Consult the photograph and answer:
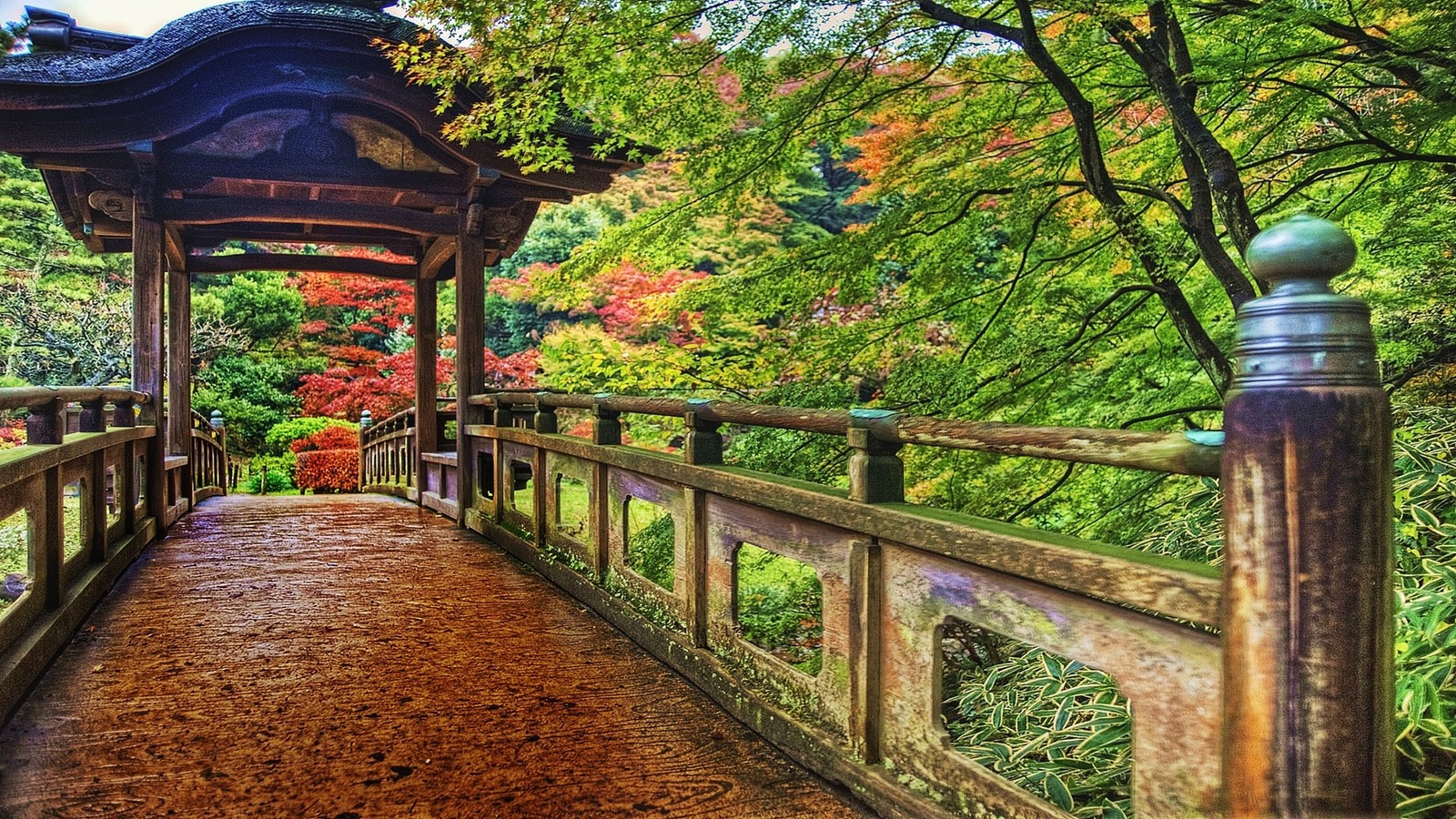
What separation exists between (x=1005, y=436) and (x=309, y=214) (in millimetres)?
7355

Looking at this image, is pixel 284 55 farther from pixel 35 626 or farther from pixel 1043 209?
pixel 1043 209

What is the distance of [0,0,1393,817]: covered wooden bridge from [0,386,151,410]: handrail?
0.02 metres

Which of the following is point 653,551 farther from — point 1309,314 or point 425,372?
point 425,372

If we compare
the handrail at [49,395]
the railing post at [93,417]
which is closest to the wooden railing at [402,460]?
the handrail at [49,395]

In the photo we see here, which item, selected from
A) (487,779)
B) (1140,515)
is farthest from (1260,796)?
(1140,515)

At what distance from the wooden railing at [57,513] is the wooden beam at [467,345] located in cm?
240

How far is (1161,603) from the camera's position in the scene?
1.56m

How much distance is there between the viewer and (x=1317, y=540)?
4.25ft

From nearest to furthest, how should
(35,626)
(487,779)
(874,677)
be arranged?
(874,677) → (487,779) → (35,626)

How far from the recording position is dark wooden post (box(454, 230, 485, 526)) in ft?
24.6

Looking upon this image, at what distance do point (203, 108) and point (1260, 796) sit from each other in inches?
281

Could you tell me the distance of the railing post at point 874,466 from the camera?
2391 mm

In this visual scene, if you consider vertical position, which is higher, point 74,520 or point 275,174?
point 275,174

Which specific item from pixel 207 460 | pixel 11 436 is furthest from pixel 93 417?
pixel 11 436
